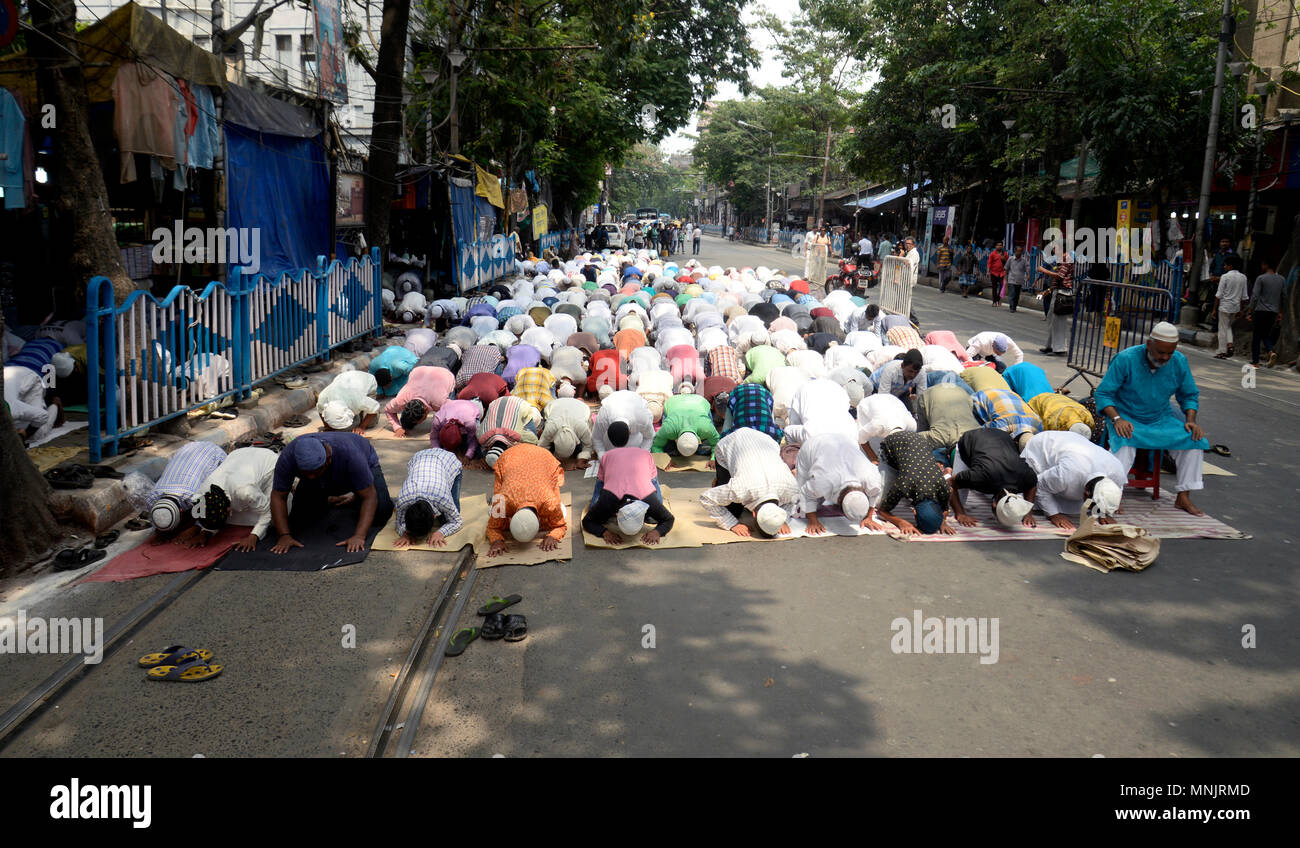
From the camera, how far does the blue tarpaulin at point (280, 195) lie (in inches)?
427

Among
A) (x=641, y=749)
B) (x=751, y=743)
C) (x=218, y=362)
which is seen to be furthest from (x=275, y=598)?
(x=218, y=362)

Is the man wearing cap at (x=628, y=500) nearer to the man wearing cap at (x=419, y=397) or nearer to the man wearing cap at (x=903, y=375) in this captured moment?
the man wearing cap at (x=419, y=397)

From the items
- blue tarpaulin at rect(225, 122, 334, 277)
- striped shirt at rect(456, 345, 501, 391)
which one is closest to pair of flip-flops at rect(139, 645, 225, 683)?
striped shirt at rect(456, 345, 501, 391)

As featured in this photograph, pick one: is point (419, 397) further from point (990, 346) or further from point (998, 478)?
point (990, 346)

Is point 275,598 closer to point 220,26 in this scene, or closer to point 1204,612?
point 1204,612

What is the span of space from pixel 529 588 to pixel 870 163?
31.5m

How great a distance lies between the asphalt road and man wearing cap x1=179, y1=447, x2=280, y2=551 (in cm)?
55

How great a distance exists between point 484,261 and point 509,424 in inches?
557

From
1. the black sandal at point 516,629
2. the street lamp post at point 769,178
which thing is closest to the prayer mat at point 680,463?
the black sandal at point 516,629

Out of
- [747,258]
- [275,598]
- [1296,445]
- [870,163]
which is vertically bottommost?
[275,598]

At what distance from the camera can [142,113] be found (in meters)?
8.72

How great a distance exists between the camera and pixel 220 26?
10.5 metres
